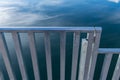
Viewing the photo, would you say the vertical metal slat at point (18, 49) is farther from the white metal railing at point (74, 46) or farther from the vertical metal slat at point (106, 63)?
the vertical metal slat at point (106, 63)

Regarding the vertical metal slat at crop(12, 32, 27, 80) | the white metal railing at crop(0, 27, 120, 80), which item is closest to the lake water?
the vertical metal slat at crop(12, 32, 27, 80)

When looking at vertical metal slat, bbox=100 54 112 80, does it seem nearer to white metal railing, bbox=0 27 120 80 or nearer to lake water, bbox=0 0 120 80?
white metal railing, bbox=0 27 120 80

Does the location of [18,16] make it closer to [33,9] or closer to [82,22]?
[33,9]

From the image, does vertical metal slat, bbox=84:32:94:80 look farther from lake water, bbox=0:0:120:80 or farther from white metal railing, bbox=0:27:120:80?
lake water, bbox=0:0:120:80

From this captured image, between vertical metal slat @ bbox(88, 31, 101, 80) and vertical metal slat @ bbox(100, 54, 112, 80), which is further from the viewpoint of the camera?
vertical metal slat @ bbox(100, 54, 112, 80)

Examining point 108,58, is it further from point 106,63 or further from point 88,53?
point 88,53

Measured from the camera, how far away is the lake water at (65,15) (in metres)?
2.01

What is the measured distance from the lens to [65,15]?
92.7 inches

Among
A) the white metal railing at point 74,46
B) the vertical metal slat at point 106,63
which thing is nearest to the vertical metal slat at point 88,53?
the white metal railing at point 74,46

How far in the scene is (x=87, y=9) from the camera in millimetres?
2490

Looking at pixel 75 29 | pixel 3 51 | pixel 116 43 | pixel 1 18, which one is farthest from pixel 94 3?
pixel 3 51

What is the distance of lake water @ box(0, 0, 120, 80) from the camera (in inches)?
79.1

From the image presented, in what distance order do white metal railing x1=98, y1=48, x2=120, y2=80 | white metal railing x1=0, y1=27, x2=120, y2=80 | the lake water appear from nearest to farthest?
white metal railing x1=0, y1=27, x2=120, y2=80 → white metal railing x1=98, y1=48, x2=120, y2=80 → the lake water

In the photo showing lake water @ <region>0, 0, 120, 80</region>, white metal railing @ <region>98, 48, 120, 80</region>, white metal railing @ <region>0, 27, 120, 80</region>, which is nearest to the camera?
white metal railing @ <region>0, 27, 120, 80</region>
